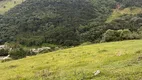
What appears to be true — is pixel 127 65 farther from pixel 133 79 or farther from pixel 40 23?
pixel 40 23

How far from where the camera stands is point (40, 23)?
16725 cm

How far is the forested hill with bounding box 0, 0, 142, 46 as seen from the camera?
134500mm

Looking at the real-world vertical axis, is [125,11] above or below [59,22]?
Result: above

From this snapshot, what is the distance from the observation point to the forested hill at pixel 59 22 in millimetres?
134500

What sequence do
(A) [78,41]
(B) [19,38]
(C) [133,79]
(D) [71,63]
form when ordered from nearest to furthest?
(C) [133,79] < (D) [71,63] < (A) [78,41] < (B) [19,38]

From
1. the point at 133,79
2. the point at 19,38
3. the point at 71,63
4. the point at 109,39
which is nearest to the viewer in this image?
the point at 133,79

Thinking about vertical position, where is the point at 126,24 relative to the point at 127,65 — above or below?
below

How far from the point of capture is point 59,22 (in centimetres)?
16675

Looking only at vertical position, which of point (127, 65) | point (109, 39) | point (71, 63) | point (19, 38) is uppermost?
point (127, 65)

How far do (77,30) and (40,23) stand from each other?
96.2 feet

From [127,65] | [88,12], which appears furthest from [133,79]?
[88,12]

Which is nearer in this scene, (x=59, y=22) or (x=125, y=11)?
(x=59, y=22)

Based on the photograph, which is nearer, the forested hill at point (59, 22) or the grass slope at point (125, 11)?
the forested hill at point (59, 22)

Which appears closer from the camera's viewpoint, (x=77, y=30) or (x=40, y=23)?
(x=77, y=30)
